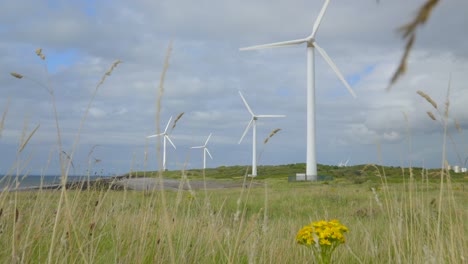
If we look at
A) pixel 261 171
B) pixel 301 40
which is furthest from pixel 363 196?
pixel 261 171

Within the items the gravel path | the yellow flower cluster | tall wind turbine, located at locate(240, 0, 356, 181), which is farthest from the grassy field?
tall wind turbine, located at locate(240, 0, 356, 181)

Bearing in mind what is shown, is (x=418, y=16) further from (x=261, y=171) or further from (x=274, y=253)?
(x=261, y=171)

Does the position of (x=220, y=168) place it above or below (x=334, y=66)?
below

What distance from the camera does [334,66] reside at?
30031mm

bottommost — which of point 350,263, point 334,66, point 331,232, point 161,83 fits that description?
point 350,263

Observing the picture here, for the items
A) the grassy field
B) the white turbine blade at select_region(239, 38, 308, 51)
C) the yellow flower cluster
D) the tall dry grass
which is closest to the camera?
the tall dry grass

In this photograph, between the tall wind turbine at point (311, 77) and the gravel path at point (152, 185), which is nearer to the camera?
the gravel path at point (152, 185)

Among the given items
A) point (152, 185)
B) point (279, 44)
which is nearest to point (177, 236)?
point (152, 185)

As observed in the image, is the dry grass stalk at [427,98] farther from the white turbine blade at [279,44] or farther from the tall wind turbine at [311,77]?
the white turbine blade at [279,44]

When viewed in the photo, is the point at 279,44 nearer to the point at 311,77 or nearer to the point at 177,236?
the point at 311,77

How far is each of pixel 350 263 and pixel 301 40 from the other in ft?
98.8

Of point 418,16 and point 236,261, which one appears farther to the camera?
point 236,261

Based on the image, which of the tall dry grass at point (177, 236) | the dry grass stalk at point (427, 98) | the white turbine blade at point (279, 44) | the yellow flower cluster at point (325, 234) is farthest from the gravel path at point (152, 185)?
the white turbine blade at point (279, 44)

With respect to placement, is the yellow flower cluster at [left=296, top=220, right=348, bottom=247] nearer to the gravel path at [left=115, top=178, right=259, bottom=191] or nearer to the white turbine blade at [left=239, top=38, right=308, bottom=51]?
the gravel path at [left=115, top=178, right=259, bottom=191]
